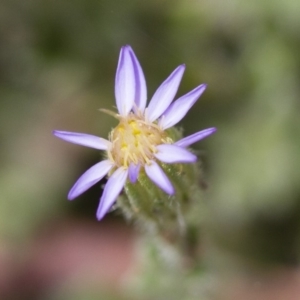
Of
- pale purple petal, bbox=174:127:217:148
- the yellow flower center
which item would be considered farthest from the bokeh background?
pale purple petal, bbox=174:127:217:148

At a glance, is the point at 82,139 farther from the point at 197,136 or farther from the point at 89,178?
the point at 197,136

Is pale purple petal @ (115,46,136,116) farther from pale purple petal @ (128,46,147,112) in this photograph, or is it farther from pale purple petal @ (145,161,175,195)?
pale purple petal @ (145,161,175,195)

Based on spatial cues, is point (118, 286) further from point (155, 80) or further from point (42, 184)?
point (155, 80)

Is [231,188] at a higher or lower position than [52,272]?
higher

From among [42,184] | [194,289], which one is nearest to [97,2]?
[42,184]

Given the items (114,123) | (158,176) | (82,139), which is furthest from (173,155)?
(114,123)

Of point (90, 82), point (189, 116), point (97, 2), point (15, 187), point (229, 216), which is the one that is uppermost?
point (97, 2)
